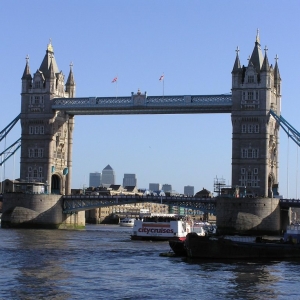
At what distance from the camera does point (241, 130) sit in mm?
135250

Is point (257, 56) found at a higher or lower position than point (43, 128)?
higher

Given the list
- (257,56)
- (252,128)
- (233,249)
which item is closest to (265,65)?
(257,56)

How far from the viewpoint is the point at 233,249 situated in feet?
238

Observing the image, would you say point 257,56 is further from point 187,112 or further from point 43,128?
point 43,128

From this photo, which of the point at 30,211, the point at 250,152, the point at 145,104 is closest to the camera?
the point at 250,152

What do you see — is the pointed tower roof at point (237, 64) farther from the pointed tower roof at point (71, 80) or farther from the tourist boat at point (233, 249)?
the tourist boat at point (233, 249)

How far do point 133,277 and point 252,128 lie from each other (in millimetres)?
79487

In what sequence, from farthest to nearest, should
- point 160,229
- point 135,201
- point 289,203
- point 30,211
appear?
1. point 30,211
2. point 135,201
3. point 289,203
4. point 160,229

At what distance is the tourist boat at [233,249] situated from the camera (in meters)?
72.6

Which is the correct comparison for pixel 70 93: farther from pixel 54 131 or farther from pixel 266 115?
pixel 266 115

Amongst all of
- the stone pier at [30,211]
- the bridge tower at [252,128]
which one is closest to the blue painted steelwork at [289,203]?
the bridge tower at [252,128]

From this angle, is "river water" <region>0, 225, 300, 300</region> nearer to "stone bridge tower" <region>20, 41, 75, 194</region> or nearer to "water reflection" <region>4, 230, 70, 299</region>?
"water reflection" <region>4, 230, 70, 299</region>

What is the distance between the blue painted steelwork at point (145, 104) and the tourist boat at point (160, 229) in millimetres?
33262

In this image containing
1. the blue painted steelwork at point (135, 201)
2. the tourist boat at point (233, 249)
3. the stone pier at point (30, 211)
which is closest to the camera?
the tourist boat at point (233, 249)
